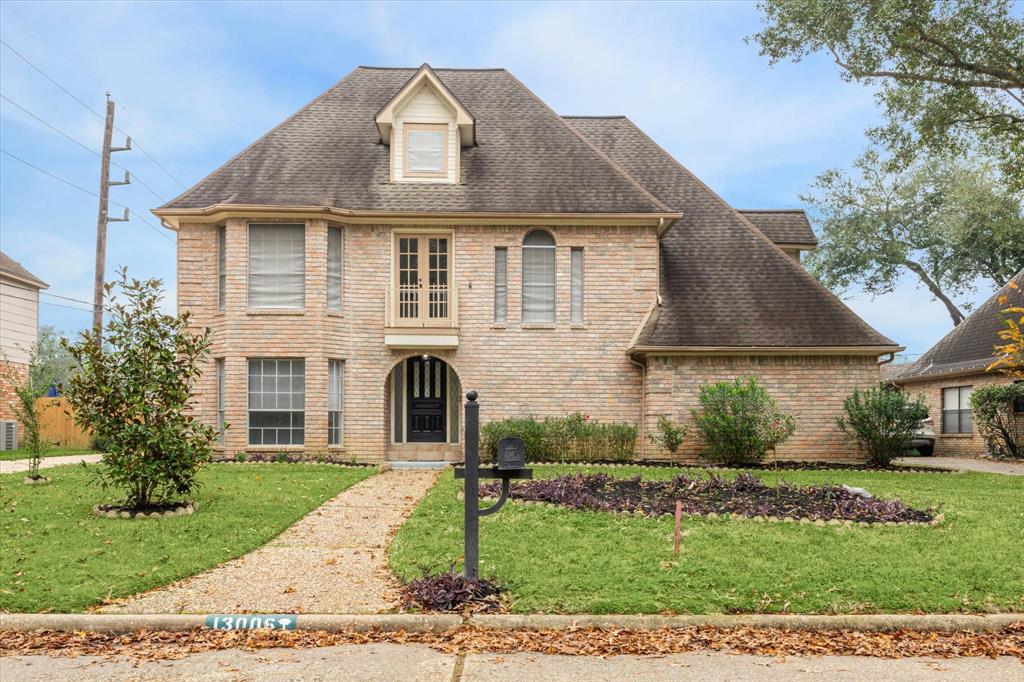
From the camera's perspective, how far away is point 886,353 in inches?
785

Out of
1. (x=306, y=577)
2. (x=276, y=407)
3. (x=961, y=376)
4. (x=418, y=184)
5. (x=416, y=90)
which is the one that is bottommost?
(x=306, y=577)

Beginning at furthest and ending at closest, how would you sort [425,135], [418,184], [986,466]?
1. [986,466]
2. [425,135]
3. [418,184]

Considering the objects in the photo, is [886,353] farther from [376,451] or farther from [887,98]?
[376,451]

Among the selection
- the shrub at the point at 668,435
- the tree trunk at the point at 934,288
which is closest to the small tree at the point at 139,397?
the shrub at the point at 668,435

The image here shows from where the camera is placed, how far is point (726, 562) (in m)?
8.08

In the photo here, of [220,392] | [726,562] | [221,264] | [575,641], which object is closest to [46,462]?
[220,392]

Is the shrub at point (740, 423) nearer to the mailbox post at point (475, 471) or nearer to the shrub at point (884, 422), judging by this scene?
the shrub at point (884, 422)

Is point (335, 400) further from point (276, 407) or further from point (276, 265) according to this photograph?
point (276, 265)

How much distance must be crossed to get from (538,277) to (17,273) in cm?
2005

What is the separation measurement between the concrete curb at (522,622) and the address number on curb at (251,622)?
0.07 metres

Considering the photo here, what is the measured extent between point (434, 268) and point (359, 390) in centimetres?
340

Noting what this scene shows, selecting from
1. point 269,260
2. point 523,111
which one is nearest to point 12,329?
point 269,260

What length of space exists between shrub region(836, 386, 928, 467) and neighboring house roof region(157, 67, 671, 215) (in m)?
6.27

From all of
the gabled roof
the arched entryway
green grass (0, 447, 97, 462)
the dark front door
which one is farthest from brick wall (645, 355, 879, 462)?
green grass (0, 447, 97, 462)
